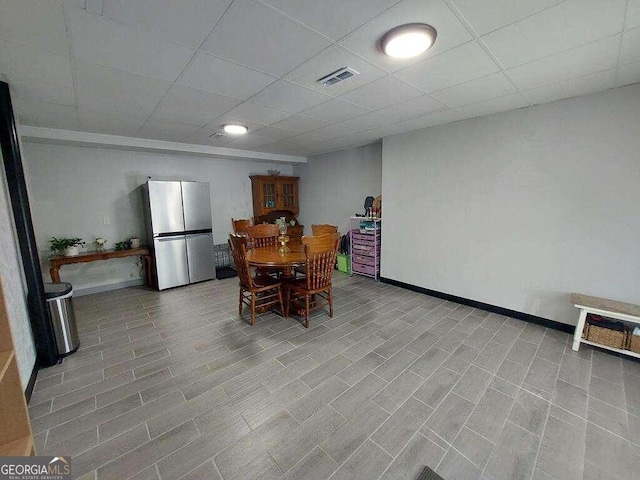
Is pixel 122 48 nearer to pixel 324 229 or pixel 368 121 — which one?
pixel 368 121

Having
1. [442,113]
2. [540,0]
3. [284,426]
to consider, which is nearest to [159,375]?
[284,426]

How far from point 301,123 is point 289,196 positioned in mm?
3079

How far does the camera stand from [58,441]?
5.14ft

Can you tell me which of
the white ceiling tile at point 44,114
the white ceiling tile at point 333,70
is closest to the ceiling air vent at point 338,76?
the white ceiling tile at point 333,70

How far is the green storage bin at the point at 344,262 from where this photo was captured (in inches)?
197

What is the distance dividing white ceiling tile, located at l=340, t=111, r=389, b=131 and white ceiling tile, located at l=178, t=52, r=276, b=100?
136 centimetres

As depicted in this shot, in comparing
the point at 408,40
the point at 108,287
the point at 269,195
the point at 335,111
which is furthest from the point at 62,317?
the point at 269,195

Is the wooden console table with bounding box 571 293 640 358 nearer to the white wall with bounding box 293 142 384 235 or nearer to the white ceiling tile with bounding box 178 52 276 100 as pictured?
the white wall with bounding box 293 142 384 235

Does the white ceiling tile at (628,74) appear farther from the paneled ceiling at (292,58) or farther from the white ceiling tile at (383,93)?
the white ceiling tile at (383,93)

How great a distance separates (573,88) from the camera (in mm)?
2320

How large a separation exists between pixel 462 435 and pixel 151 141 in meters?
5.08

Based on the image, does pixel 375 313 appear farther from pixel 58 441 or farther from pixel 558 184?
pixel 58 441

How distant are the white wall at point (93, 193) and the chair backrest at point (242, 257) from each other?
2744mm

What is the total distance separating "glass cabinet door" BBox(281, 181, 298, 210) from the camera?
618 centimetres
